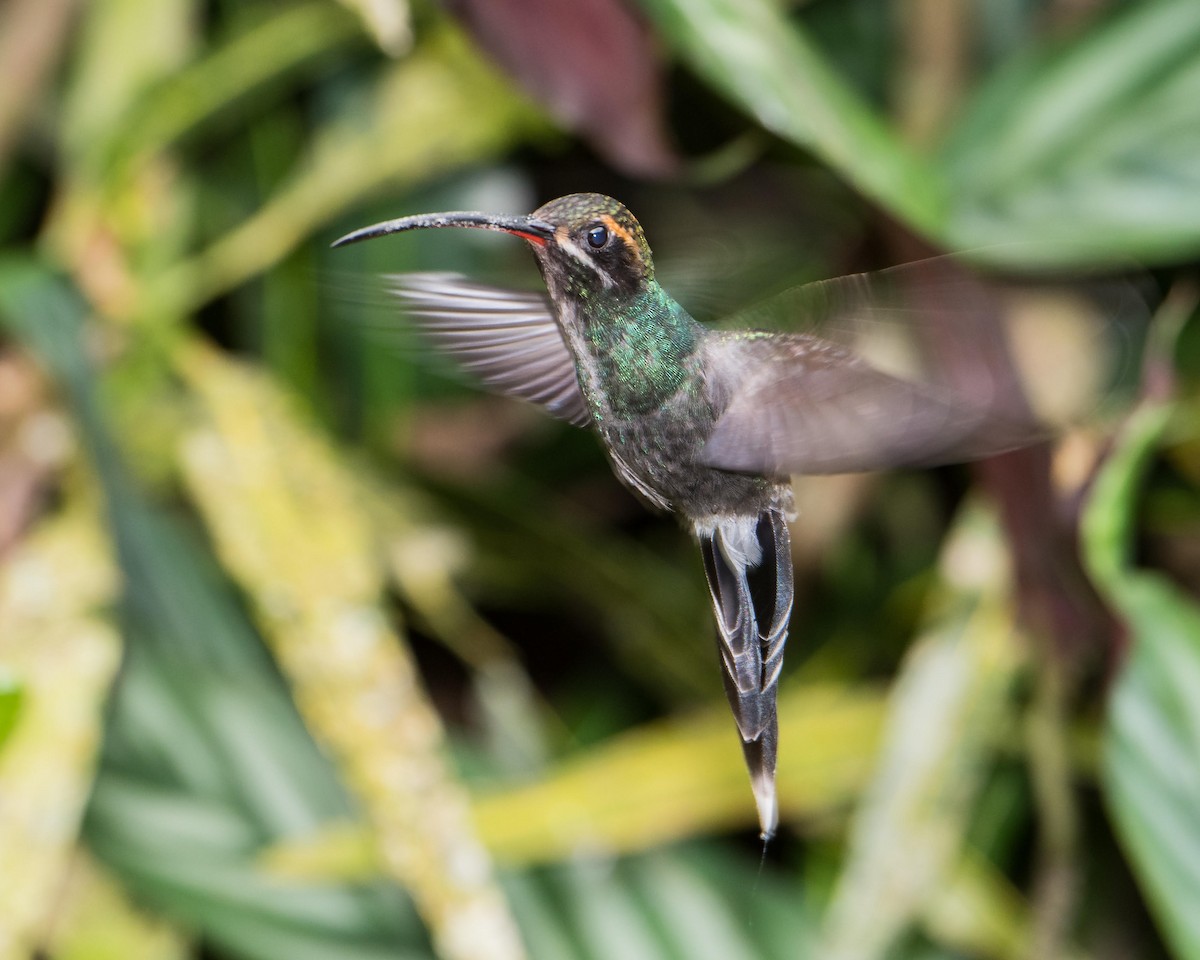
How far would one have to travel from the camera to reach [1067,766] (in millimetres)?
1257

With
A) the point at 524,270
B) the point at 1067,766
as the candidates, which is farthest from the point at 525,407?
the point at 1067,766

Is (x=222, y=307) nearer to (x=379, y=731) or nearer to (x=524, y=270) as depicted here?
(x=524, y=270)

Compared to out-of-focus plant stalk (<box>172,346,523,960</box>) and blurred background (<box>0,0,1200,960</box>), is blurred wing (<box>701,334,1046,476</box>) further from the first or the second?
out-of-focus plant stalk (<box>172,346,523,960</box>)

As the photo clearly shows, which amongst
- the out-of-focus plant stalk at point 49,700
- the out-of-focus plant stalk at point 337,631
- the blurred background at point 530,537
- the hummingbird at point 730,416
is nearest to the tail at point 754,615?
the hummingbird at point 730,416

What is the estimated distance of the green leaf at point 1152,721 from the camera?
991 mm

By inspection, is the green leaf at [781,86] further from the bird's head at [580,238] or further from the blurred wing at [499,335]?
the bird's head at [580,238]

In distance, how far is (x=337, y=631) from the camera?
1.11m

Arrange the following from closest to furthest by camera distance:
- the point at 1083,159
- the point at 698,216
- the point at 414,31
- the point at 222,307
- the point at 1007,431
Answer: the point at 1007,431 < the point at 1083,159 < the point at 414,31 < the point at 698,216 < the point at 222,307

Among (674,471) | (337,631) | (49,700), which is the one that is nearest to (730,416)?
(674,471)

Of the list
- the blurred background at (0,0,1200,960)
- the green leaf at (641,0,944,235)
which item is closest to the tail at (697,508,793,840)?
the blurred background at (0,0,1200,960)

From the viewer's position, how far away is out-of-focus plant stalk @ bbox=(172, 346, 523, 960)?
1021 millimetres

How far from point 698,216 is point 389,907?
0.81 metres

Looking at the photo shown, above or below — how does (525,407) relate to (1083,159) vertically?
below

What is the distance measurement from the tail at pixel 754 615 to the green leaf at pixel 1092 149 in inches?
22.5
